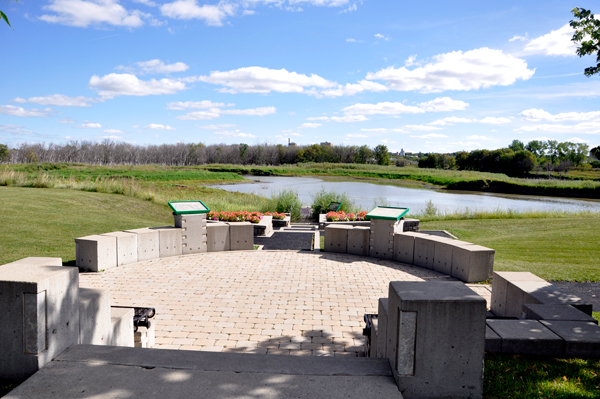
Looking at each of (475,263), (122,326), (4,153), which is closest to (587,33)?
(475,263)

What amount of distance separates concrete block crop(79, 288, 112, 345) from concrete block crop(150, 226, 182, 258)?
5594 mm

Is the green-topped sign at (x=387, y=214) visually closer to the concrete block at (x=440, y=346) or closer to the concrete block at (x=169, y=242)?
Answer: the concrete block at (x=169, y=242)

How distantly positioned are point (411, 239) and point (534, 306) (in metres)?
4.47

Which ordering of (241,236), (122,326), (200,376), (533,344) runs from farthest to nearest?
(241,236) < (122,326) < (533,344) < (200,376)

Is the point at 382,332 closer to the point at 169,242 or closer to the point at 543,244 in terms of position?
the point at 169,242

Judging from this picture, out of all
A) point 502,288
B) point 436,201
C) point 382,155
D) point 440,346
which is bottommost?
point 436,201

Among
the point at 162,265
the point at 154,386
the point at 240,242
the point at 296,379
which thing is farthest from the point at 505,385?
the point at 240,242

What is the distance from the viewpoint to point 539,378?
3.41 meters

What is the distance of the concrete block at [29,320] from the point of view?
2938mm

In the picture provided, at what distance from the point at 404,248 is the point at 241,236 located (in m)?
4.10

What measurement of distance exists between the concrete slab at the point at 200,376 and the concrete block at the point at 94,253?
5.19m

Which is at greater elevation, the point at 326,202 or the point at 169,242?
the point at 326,202

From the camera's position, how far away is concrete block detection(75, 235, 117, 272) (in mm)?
7961

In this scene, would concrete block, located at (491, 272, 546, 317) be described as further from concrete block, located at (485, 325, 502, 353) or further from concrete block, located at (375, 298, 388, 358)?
concrete block, located at (375, 298, 388, 358)
